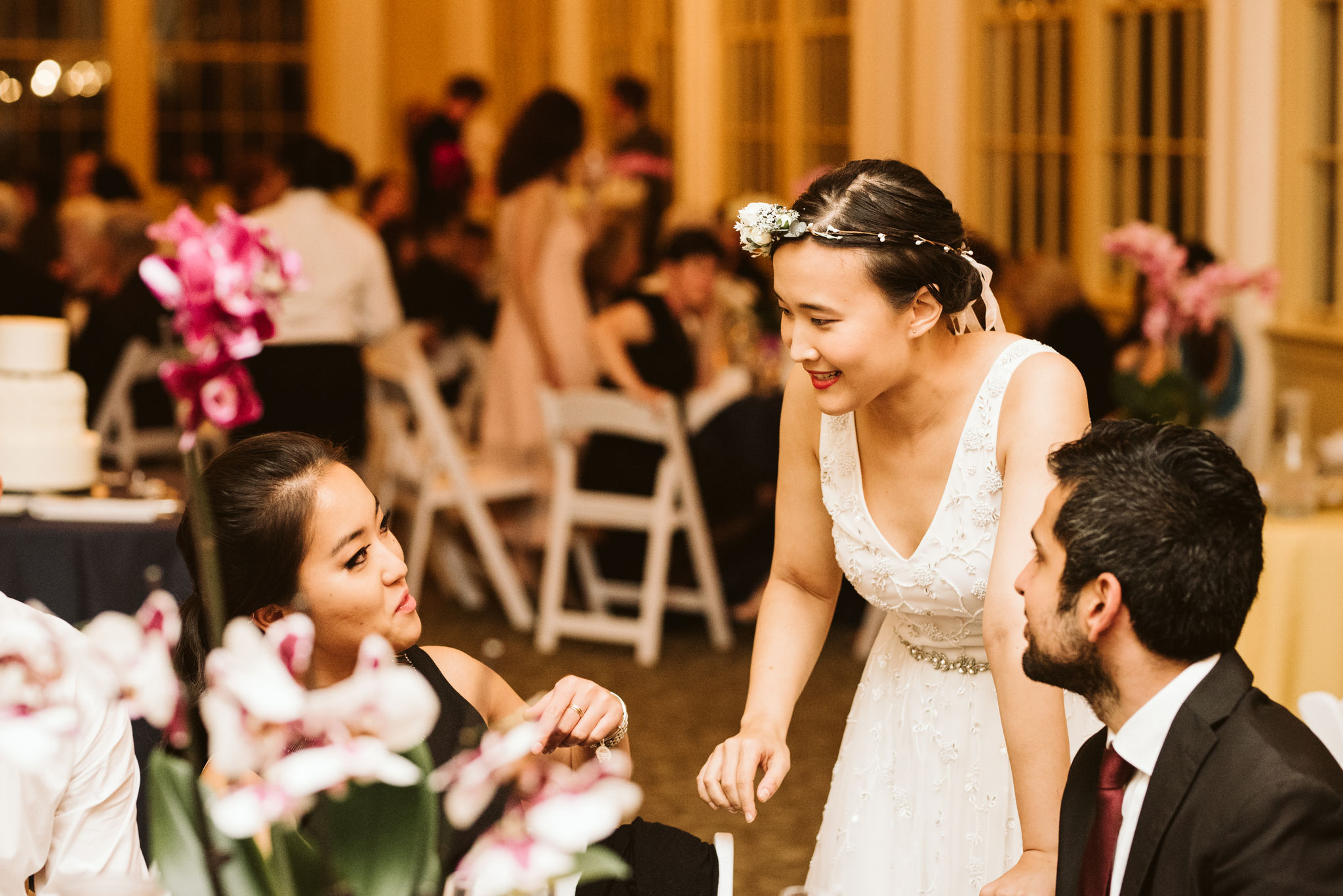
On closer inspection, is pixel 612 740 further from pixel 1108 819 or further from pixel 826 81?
pixel 826 81

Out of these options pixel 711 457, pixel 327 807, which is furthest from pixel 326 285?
pixel 327 807

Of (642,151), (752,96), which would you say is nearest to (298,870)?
(642,151)

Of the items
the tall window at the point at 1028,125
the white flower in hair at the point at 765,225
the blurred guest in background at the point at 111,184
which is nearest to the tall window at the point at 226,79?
the blurred guest in background at the point at 111,184

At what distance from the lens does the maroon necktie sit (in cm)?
132

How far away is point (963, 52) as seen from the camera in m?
6.57

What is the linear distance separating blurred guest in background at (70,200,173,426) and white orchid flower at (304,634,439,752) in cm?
503

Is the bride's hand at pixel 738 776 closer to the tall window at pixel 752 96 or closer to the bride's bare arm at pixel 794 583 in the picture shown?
the bride's bare arm at pixel 794 583

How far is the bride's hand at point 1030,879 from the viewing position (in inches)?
56.7

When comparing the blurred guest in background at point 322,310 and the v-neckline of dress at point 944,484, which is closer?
the v-neckline of dress at point 944,484

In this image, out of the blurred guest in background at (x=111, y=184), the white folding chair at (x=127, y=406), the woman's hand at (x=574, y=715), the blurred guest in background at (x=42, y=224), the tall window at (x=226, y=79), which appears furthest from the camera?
the tall window at (x=226, y=79)

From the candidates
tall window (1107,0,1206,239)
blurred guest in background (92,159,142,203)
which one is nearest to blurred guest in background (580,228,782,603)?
tall window (1107,0,1206,239)

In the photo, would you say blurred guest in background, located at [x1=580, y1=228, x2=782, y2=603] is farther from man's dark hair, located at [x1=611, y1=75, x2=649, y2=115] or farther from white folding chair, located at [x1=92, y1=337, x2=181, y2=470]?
man's dark hair, located at [x1=611, y1=75, x2=649, y2=115]

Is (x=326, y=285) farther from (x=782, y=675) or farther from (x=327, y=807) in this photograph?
(x=327, y=807)

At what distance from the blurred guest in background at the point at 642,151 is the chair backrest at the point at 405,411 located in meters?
1.52
